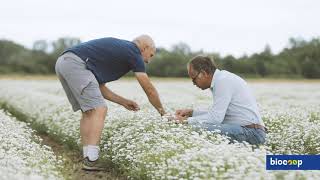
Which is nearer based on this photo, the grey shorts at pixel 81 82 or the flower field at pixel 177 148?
the flower field at pixel 177 148

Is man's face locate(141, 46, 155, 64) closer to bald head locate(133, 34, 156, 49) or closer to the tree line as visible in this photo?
bald head locate(133, 34, 156, 49)

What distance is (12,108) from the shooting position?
18906 mm

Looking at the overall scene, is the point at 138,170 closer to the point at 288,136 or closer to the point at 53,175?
the point at 53,175

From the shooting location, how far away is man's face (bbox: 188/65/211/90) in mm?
7875

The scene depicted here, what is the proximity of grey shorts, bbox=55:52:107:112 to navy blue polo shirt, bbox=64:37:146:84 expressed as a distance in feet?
0.36

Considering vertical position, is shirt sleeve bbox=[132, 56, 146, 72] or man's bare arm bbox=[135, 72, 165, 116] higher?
shirt sleeve bbox=[132, 56, 146, 72]

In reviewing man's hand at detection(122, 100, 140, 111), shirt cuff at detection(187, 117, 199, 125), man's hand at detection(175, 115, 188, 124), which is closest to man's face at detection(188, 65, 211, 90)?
shirt cuff at detection(187, 117, 199, 125)

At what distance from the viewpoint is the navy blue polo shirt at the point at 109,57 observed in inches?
322

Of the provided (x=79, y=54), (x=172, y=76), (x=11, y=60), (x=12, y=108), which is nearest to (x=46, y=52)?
(x=11, y=60)

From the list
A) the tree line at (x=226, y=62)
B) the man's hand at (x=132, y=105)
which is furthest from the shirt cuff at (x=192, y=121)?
the tree line at (x=226, y=62)

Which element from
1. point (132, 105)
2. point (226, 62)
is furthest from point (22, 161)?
point (226, 62)

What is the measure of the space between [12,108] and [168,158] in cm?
1322

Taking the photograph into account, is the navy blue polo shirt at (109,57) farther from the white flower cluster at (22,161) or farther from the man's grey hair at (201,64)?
the white flower cluster at (22,161)

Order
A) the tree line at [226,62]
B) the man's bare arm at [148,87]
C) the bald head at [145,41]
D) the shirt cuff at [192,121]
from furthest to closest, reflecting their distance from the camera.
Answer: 1. the tree line at [226,62]
2. the bald head at [145,41]
3. the man's bare arm at [148,87]
4. the shirt cuff at [192,121]
